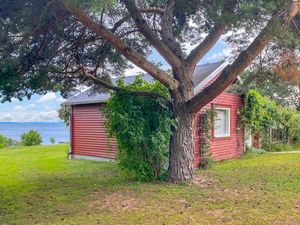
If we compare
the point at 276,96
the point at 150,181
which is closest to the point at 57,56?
the point at 150,181

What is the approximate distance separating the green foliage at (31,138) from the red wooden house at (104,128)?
950cm

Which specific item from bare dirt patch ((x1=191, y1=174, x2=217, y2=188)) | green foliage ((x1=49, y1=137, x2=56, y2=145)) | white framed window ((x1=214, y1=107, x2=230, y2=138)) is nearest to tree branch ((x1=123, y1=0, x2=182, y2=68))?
bare dirt patch ((x1=191, y1=174, x2=217, y2=188))

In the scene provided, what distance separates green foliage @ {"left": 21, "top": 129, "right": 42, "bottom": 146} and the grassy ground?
42.5 ft

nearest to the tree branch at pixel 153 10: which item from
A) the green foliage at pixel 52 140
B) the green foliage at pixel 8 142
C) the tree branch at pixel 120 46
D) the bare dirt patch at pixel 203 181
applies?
the tree branch at pixel 120 46

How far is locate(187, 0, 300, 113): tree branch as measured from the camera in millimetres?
6039

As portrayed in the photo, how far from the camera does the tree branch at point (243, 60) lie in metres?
6.04

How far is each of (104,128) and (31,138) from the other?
12054 mm

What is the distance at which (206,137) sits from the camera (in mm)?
11641

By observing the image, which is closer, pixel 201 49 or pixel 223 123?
pixel 201 49

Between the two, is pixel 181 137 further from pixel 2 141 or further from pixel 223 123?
pixel 2 141

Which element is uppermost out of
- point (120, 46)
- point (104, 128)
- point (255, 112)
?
point (120, 46)

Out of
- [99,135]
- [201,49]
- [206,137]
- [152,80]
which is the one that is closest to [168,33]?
[201,49]

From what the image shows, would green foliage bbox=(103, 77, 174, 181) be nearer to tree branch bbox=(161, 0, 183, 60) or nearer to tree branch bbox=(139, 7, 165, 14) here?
tree branch bbox=(161, 0, 183, 60)

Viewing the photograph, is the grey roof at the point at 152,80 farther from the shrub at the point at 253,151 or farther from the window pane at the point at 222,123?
the shrub at the point at 253,151
